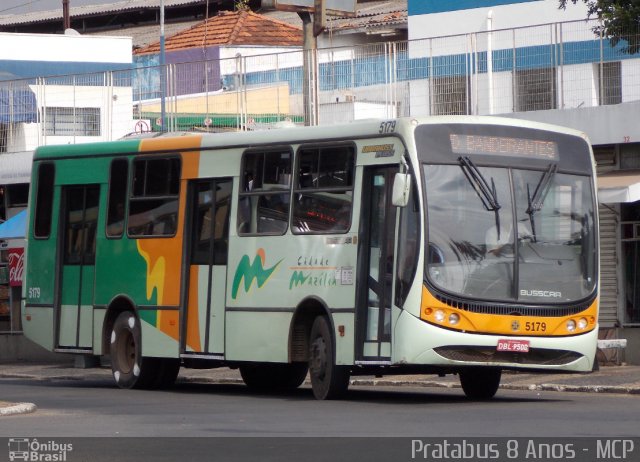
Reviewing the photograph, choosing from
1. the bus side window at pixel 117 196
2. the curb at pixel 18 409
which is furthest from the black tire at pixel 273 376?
the curb at pixel 18 409

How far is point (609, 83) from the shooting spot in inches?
959

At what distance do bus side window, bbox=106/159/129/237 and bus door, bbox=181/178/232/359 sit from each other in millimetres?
1546

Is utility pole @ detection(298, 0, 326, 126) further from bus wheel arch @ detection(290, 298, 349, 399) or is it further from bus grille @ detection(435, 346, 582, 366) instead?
bus grille @ detection(435, 346, 582, 366)

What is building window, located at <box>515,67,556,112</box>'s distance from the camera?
25156 mm

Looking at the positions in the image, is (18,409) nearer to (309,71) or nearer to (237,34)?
(309,71)

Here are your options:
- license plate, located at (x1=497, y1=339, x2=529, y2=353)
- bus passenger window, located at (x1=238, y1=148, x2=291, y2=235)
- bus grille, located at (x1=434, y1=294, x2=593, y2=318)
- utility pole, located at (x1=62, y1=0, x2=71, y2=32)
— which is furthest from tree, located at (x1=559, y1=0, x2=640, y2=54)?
utility pole, located at (x1=62, y1=0, x2=71, y2=32)

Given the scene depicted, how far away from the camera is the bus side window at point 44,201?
70.2ft

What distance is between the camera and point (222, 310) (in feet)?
59.7

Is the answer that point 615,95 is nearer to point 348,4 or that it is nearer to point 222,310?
point 348,4

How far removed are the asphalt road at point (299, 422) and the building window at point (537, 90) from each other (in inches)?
283

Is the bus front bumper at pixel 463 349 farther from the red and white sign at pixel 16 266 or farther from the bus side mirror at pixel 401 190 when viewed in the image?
the red and white sign at pixel 16 266

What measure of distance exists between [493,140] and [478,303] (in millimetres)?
1844
